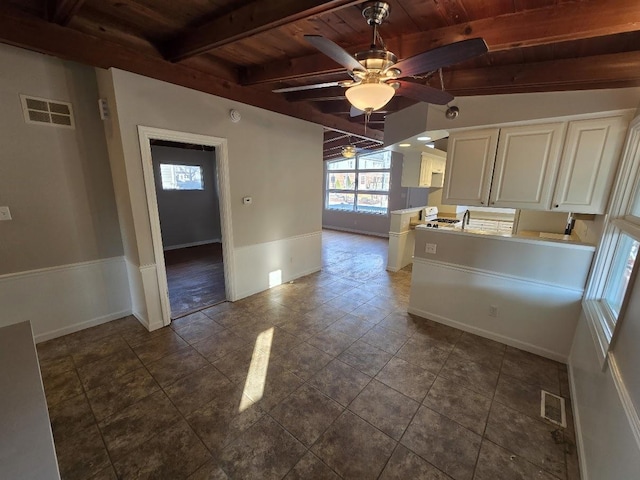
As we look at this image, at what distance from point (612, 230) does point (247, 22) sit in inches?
127

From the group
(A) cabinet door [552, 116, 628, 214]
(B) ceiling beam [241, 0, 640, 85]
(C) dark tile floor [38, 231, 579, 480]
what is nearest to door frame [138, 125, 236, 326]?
(C) dark tile floor [38, 231, 579, 480]

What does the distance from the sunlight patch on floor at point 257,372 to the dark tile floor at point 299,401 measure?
1 centimetres

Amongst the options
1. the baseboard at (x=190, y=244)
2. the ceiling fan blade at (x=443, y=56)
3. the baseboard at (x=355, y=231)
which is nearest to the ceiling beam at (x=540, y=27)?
the ceiling fan blade at (x=443, y=56)

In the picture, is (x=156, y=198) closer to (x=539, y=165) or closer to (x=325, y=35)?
(x=325, y=35)

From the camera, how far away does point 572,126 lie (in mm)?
2328

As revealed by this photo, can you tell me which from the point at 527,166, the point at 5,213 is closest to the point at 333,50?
the point at 527,166

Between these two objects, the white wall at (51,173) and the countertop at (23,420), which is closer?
the countertop at (23,420)

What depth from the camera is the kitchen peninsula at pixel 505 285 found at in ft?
8.11

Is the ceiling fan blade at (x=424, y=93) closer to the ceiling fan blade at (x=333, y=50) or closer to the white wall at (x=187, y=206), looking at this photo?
the ceiling fan blade at (x=333, y=50)

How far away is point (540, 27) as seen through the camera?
1.65m

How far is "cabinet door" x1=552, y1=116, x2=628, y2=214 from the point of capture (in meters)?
2.19

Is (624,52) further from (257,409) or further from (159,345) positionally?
(159,345)

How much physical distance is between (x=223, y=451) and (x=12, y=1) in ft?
11.3

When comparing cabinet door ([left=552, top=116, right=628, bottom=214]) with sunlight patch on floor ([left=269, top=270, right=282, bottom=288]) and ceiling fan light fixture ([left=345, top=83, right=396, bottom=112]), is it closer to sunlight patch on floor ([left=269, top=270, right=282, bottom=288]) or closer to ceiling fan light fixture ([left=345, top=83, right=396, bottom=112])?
ceiling fan light fixture ([left=345, top=83, right=396, bottom=112])
